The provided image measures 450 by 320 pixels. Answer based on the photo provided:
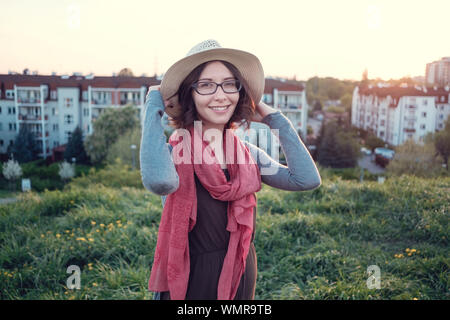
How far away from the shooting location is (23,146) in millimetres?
24375

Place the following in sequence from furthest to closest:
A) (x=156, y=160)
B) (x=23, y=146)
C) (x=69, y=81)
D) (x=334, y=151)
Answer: (x=69, y=81)
(x=23, y=146)
(x=334, y=151)
(x=156, y=160)

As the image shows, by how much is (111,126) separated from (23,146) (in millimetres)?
7428

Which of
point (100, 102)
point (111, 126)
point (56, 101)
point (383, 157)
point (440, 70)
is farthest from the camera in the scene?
point (56, 101)

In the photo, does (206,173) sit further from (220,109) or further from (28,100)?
(28,100)

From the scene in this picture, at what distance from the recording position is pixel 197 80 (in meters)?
1.51

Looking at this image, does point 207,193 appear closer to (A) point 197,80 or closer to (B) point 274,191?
(A) point 197,80

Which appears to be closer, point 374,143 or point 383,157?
point 383,157

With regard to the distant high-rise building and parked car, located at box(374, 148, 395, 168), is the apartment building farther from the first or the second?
the distant high-rise building

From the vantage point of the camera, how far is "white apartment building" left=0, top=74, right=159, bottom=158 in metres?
25.4

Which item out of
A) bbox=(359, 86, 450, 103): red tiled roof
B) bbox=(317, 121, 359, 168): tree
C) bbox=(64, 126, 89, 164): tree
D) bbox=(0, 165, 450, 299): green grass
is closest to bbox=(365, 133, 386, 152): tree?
bbox=(359, 86, 450, 103): red tiled roof

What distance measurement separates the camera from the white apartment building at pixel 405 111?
27766 mm

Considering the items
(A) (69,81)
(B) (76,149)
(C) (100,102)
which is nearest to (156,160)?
(B) (76,149)

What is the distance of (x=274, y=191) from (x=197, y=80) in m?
4.02
